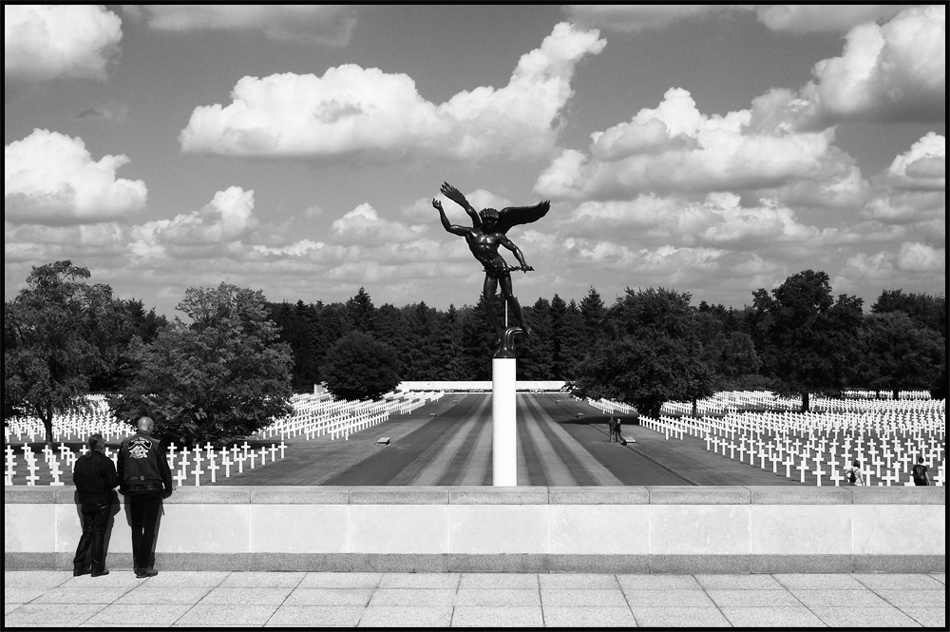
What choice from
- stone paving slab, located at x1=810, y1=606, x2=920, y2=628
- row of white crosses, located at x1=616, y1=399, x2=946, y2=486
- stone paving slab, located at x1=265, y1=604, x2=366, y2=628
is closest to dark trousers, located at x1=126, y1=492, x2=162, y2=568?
stone paving slab, located at x1=265, y1=604, x2=366, y2=628

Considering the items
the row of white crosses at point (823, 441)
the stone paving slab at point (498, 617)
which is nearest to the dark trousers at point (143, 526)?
the stone paving slab at point (498, 617)

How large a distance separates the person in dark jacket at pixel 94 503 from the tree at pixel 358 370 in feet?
255

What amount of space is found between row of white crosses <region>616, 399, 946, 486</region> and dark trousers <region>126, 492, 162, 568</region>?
2369 centimetres

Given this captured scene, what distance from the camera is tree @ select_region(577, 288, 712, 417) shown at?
202ft

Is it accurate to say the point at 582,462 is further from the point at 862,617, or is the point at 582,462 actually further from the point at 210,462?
the point at 862,617

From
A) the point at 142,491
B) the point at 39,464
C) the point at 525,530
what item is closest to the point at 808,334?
the point at 39,464

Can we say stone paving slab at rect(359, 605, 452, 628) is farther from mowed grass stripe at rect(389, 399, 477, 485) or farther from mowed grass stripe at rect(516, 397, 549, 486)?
mowed grass stripe at rect(389, 399, 477, 485)

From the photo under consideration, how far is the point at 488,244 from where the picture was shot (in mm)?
14859

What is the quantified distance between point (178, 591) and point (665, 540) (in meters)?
5.61

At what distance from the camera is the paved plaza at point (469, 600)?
8.77 meters

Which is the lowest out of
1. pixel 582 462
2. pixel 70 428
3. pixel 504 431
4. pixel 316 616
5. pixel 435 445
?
pixel 70 428

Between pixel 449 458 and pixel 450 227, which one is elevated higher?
pixel 450 227

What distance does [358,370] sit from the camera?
88188 mm

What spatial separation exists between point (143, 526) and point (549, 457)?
28.8 meters
